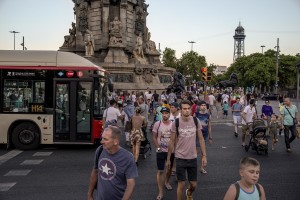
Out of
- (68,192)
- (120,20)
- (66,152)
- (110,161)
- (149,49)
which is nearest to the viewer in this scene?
(110,161)

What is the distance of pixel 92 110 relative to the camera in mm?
12664

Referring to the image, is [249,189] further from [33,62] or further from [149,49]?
[149,49]

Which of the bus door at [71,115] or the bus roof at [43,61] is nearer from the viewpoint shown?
the bus door at [71,115]

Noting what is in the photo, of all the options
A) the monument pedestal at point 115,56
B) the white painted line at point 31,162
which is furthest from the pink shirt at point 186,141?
the monument pedestal at point 115,56

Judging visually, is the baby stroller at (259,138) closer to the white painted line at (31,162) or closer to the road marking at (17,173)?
the white painted line at (31,162)

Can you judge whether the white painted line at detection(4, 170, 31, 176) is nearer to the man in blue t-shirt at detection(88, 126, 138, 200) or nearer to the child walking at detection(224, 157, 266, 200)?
the man in blue t-shirt at detection(88, 126, 138, 200)

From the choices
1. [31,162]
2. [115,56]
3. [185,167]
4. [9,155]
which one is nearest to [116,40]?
[115,56]

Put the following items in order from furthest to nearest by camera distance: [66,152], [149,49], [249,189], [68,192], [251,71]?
1. [251,71]
2. [149,49]
3. [66,152]
4. [68,192]
5. [249,189]

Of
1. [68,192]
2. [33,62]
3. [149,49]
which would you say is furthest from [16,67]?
[149,49]

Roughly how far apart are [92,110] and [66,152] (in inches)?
63.6

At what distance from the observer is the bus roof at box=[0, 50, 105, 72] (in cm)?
1275

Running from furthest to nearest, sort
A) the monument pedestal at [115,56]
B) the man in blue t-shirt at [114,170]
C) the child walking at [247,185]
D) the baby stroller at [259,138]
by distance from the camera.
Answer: the monument pedestal at [115,56]
the baby stroller at [259,138]
the man in blue t-shirt at [114,170]
the child walking at [247,185]

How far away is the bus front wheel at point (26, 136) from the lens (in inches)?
497

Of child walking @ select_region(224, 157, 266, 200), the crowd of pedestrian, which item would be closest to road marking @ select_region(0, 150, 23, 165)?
the crowd of pedestrian
